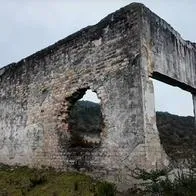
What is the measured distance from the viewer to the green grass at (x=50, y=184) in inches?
279

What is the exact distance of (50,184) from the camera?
8070mm

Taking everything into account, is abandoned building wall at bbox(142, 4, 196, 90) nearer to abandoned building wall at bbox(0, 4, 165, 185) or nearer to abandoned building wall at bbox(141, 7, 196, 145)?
abandoned building wall at bbox(141, 7, 196, 145)

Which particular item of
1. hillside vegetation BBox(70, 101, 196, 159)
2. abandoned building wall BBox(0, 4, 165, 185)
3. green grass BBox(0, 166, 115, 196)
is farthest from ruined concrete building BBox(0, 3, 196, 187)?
hillside vegetation BBox(70, 101, 196, 159)

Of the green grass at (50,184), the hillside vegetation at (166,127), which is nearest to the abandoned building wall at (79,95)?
the green grass at (50,184)

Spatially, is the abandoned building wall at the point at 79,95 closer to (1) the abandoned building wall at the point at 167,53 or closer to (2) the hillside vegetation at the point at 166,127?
(1) the abandoned building wall at the point at 167,53

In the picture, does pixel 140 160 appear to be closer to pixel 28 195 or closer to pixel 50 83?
pixel 28 195

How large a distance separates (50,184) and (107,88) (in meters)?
2.65

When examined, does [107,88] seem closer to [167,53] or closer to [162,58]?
[162,58]

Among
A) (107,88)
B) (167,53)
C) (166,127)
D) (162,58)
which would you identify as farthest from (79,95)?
(166,127)

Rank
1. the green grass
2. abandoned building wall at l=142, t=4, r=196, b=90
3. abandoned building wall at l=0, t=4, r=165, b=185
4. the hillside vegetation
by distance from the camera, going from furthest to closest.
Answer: the hillside vegetation → abandoned building wall at l=142, t=4, r=196, b=90 → abandoned building wall at l=0, t=4, r=165, b=185 → the green grass

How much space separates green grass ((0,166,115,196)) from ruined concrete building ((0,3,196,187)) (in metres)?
0.30

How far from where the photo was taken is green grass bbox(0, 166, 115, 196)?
709cm

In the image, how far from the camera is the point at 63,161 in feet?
28.8

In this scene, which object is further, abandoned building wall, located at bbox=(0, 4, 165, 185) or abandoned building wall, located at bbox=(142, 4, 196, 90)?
abandoned building wall, located at bbox=(142, 4, 196, 90)
